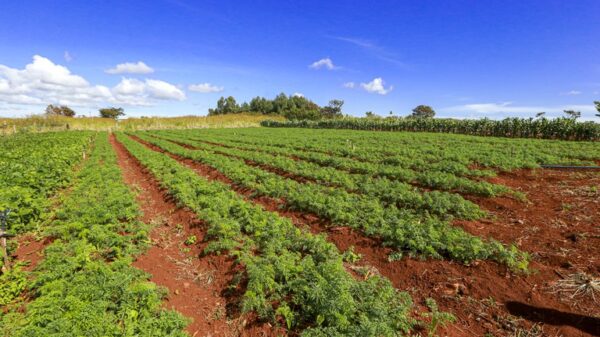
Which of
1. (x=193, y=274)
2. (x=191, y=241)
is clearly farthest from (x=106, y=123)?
(x=193, y=274)

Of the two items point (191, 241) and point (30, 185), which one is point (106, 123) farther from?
point (191, 241)

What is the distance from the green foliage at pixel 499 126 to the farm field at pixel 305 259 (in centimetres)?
2360

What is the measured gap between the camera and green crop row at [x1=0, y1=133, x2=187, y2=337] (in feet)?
12.0

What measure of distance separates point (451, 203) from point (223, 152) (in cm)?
1547

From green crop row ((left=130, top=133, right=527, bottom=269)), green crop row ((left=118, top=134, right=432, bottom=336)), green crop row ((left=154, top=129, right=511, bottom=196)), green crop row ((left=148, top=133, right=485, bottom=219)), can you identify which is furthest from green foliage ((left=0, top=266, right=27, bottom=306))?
green crop row ((left=154, top=129, right=511, bottom=196))

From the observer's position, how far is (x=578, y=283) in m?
4.83

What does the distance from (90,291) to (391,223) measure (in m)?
Answer: 6.22

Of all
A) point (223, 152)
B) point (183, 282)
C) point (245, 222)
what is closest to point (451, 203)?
point (245, 222)

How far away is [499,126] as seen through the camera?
34.8 metres

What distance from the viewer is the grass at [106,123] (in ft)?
148

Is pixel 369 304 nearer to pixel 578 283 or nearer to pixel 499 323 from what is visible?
pixel 499 323

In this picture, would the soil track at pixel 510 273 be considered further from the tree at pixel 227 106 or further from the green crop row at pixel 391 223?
the tree at pixel 227 106

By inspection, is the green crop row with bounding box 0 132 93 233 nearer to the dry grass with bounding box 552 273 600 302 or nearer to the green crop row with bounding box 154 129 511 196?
the green crop row with bounding box 154 129 511 196

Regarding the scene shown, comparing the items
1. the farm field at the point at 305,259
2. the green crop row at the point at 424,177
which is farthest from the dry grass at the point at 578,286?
the green crop row at the point at 424,177
